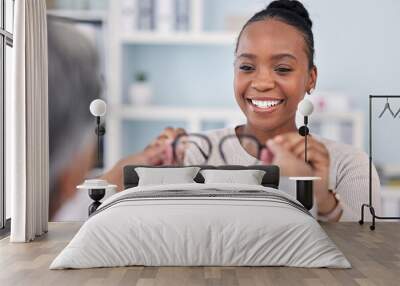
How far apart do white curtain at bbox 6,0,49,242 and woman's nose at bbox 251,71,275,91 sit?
2216 millimetres

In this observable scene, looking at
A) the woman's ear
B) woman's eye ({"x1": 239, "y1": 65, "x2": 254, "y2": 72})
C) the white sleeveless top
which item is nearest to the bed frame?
the white sleeveless top

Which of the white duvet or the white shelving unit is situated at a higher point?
the white shelving unit

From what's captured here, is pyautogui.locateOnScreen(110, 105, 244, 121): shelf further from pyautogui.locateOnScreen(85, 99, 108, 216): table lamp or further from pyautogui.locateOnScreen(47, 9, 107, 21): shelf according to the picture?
pyautogui.locateOnScreen(47, 9, 107, 21): shelf

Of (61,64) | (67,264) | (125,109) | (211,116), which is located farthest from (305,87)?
(67,264)

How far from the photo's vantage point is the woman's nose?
7.02m

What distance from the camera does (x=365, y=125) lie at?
719cm

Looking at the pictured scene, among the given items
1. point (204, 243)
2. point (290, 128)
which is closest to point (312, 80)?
point (290, 128)

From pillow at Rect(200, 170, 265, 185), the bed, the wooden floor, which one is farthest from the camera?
pillow at Rect(200, 170, 265, 185)

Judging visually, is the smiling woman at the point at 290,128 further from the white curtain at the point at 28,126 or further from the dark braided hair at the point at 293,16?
the white curtain at the point at 28,126

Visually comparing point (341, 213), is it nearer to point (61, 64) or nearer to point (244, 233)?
point (244, 233)

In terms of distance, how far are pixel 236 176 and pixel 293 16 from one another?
189 cm

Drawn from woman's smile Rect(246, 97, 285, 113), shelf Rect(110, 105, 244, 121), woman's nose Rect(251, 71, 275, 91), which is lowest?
shelf Rect(110, 105, 244, 121)

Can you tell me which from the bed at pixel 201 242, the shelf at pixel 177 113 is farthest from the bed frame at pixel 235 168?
the bed at pixel 201 242

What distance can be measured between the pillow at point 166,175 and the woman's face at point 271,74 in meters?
0.94
